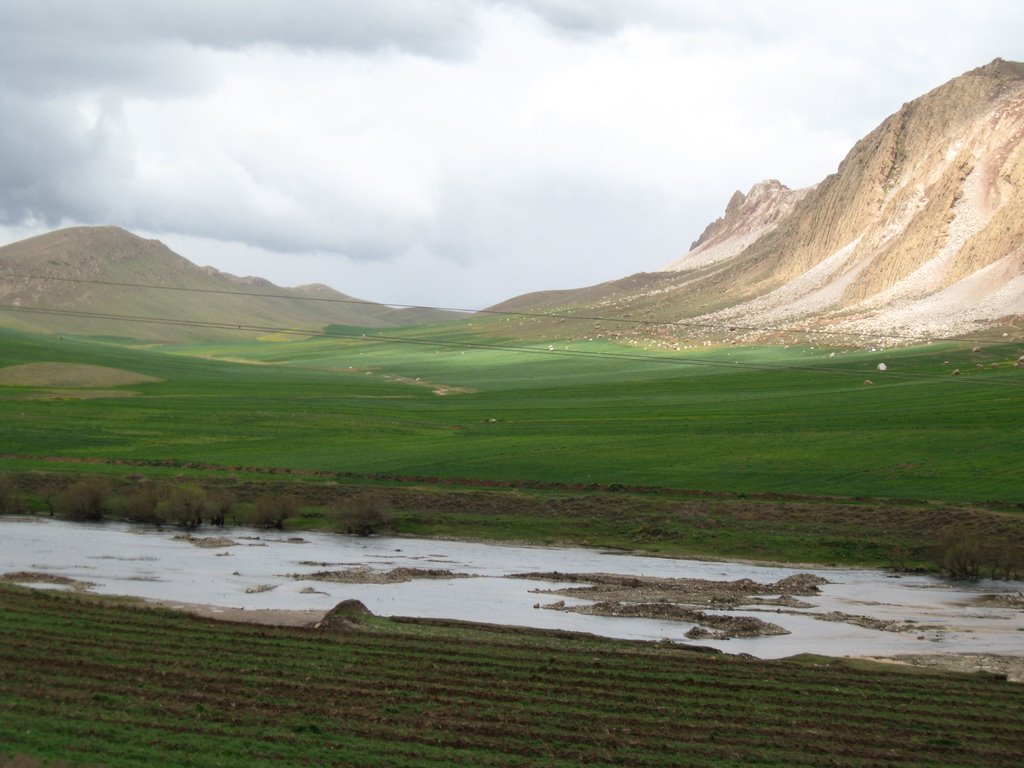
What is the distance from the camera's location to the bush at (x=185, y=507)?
67.2 meters

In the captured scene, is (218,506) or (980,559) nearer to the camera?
(980,559)

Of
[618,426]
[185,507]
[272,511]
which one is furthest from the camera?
[618,426]

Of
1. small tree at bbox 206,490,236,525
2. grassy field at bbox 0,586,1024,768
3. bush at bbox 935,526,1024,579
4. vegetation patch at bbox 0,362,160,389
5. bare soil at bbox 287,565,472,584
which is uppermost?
vegetation patch at bbox 0,362,160,389

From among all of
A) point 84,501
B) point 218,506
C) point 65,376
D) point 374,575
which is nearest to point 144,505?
point 84,501

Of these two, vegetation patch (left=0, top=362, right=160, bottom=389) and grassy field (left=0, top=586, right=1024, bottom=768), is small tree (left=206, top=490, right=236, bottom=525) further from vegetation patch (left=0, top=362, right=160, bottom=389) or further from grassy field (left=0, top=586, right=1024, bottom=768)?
vegetation patch (left=0, top=362, right=160, bottom=389)

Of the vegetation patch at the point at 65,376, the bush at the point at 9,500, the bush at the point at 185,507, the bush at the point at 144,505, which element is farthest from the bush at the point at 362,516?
the vegetation patch at the point at 65,376

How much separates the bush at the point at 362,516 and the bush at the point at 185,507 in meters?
7.42

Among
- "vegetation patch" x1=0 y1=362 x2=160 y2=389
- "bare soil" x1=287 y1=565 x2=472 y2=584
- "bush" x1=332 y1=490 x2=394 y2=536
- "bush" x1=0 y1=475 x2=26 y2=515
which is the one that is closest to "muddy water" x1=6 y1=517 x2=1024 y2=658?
"bare soil" x1=287 y1=565 x2=472 y2=584

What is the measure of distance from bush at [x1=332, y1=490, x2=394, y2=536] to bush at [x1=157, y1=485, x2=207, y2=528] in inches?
292

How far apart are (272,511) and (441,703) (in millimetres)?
42286

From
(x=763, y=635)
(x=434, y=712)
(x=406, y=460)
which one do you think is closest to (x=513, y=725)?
(x=434, y=712)

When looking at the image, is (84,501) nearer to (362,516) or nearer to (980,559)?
(362,516)

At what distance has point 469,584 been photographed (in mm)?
49969

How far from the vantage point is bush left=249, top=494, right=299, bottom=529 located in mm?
67938
